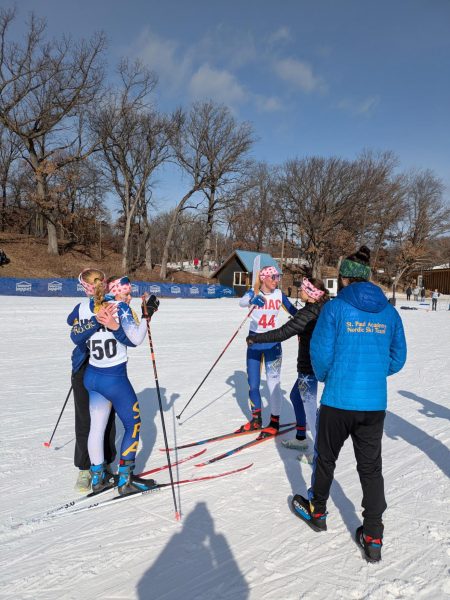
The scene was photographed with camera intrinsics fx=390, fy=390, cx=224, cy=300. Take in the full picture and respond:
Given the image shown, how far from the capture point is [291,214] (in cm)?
5044

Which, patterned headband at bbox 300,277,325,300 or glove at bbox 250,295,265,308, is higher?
patterned headband at bbox 300,277,325,300

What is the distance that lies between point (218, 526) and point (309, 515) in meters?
0.72

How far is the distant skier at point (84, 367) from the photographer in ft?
10.4

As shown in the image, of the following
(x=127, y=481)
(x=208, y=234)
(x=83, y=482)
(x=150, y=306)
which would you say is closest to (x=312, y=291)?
(x=150, y=306)

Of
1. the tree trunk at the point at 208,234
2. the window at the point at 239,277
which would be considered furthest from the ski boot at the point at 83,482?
the tree trunk at the point at 208,234

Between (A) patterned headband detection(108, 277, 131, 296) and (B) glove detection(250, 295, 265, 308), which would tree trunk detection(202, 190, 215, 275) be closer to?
(B) glove detection(250, 295, 265, 308)

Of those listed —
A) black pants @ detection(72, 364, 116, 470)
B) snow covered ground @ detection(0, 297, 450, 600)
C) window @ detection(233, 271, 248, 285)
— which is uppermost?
window @ detection(233, 271, 248, 285)

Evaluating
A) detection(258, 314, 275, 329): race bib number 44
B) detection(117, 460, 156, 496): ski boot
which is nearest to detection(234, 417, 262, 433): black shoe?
detection(258, 314, 275, 329): race bib number 44

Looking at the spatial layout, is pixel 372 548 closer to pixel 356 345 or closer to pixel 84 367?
pixel 356 345

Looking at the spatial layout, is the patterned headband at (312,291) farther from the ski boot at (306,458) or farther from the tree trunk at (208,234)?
the tree trunk at (208,234)

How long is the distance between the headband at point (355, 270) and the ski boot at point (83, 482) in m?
2.90

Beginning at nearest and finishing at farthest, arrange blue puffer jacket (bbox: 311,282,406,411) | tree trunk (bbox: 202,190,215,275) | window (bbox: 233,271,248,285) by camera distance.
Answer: blue puffer jacket (bbox: 311,282,406,411) → window (bbox: 233,271,248,285) → tree trunk (bbox: 202,190,215,275)

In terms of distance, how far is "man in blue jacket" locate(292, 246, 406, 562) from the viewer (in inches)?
103

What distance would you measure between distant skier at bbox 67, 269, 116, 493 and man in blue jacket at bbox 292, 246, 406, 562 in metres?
1.74
